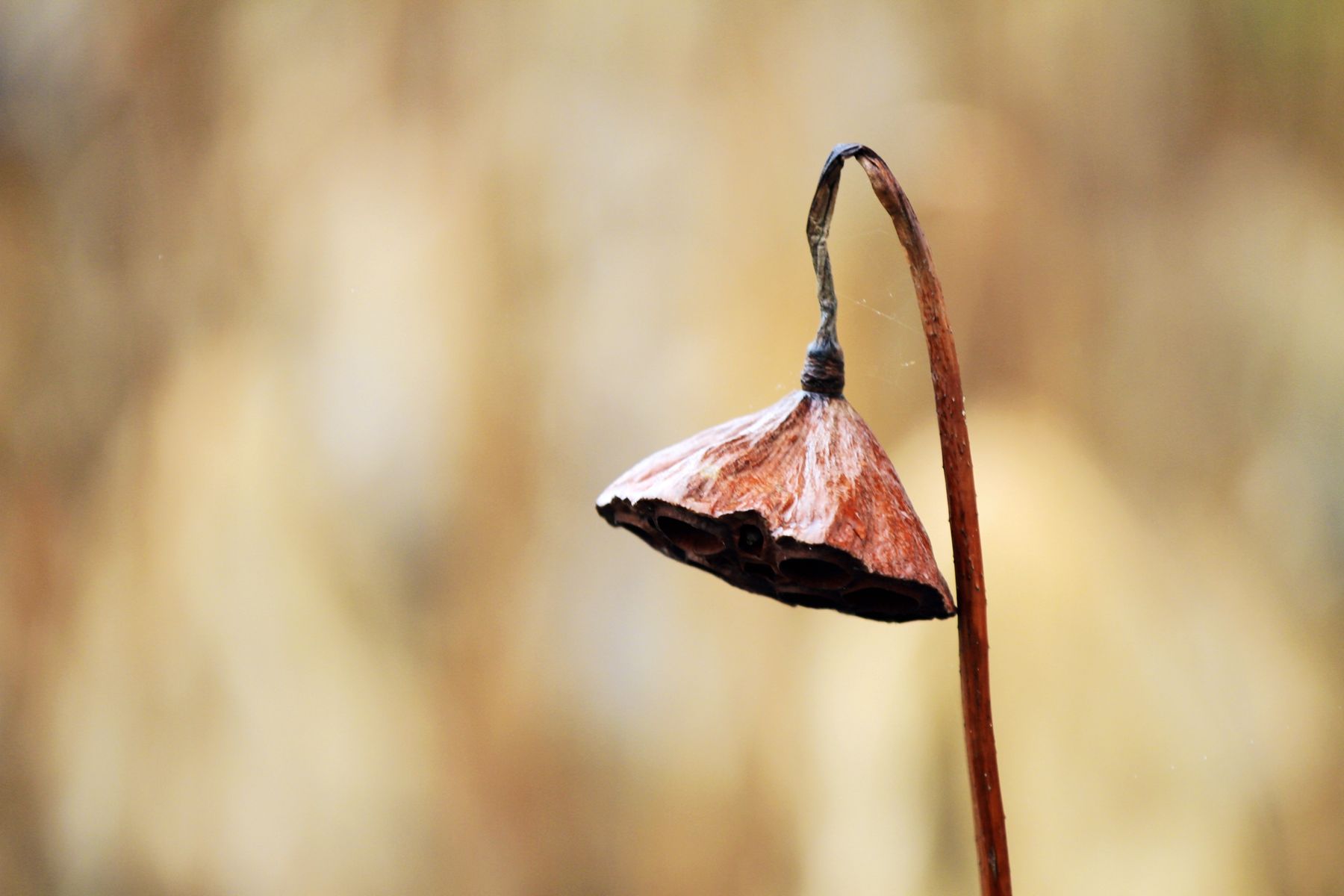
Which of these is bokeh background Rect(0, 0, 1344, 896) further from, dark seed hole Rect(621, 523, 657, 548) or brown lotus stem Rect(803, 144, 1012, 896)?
dark seed hole Rect(621, 523, 657, 548)

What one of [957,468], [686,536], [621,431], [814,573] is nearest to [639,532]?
[686,536]

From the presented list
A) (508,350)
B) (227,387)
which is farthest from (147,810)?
(508,350)

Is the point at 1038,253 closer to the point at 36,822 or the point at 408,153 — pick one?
the point at 408,153

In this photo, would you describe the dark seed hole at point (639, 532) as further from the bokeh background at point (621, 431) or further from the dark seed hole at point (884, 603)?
the bokeh background at point (621, 431)

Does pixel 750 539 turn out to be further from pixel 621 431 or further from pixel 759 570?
pixel 621 431

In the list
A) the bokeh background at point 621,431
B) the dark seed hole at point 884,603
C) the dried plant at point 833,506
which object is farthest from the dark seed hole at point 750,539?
the bokeh background at point 621,431

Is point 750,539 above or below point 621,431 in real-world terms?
below

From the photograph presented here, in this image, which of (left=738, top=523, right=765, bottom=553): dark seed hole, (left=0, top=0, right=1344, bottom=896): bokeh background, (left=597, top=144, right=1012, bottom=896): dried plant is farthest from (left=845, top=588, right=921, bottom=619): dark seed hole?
(left=0, top=0, right=1344, bottom=896): bokeh background
